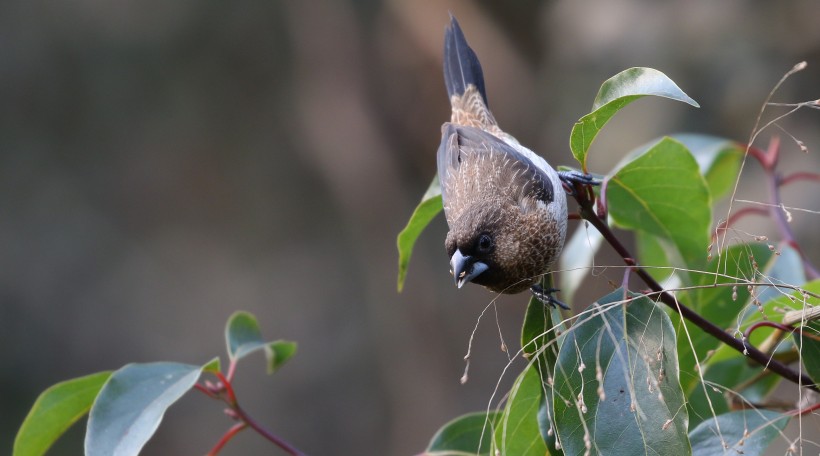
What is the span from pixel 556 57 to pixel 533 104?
54 centimetres

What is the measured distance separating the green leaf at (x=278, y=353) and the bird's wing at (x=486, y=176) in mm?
562

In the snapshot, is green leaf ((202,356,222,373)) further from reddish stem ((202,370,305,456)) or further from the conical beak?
the conical beak

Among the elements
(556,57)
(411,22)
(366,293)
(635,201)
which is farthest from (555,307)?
(366,293)

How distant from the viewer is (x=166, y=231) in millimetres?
9078

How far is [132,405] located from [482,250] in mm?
888

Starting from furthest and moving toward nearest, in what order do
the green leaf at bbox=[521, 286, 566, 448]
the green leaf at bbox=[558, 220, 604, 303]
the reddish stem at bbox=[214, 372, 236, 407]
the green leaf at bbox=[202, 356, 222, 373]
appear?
the green leaf at bbox=[558, 220, 604, 303]
the reddish stem at bbox=[214, 372, 236, 407]
the green leaf at bbox=[202, 356, 222, 373]
the green leaf at bbox=[521, 286, 566, 448]

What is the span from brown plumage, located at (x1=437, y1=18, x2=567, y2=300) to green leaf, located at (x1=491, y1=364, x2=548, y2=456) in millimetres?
345

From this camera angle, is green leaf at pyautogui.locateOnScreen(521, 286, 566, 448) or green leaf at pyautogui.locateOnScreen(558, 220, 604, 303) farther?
green leaf at pyautogui.locateOnScreen(558, 220, 604, 303)

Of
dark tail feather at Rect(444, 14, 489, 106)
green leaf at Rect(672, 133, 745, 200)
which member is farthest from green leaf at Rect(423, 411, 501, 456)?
dark tail feather at Rect(444, 14, 489, 106)

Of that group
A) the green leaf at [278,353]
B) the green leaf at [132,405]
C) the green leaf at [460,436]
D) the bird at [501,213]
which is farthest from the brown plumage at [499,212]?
the green leaf at [132,405]

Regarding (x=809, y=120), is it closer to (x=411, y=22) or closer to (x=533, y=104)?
(x=533, y=104)

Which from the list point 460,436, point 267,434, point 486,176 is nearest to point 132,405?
point 267,434

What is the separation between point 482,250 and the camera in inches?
79.0

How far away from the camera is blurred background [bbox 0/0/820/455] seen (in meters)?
7.90
